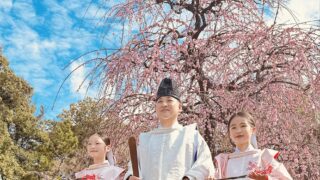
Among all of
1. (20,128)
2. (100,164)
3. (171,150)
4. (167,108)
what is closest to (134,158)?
(171,150)

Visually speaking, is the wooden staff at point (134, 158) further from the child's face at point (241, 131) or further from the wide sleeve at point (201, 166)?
the child's face at point (241, 131)

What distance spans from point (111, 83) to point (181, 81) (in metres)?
0.94

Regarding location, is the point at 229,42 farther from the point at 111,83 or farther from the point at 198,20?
the point at 111,83

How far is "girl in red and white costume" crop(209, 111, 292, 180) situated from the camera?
3656 millimetres

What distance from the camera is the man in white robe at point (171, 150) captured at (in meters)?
3.59

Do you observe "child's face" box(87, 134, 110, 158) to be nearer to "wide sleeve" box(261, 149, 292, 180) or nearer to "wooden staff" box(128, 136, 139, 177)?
"wooden staff" box(128, 136, 139, 177)

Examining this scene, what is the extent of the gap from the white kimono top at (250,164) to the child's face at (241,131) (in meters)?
0.09

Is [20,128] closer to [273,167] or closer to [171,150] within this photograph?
[171,150]

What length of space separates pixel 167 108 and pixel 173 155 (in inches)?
15.8

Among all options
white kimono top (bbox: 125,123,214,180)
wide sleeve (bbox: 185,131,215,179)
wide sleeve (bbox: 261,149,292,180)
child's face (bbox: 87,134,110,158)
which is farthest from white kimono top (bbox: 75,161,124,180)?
wide sleeve (bbox: 261,149,292,180)

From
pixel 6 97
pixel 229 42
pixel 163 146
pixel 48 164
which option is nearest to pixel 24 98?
pixel 6 97

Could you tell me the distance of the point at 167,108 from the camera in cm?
381

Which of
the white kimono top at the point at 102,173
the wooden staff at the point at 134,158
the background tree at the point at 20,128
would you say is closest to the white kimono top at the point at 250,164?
the wooden staff at the point at 134,158

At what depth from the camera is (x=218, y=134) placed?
611 cm
